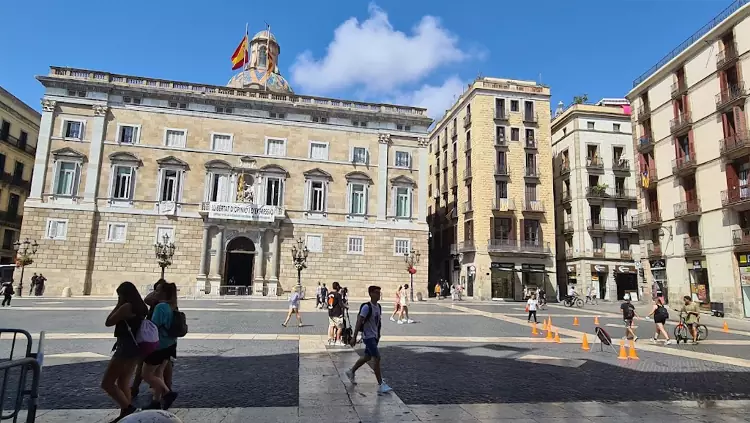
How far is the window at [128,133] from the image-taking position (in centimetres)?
3322

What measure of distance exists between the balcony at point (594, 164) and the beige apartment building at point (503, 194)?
4.08 metres

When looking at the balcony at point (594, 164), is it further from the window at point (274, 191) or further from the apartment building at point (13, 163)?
the apartment building at point (13, 163)

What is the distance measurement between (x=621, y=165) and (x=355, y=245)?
2668 cm

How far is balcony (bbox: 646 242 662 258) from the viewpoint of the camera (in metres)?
30.1

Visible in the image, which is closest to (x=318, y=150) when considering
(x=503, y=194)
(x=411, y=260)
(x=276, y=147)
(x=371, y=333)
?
(x=276, y=147)

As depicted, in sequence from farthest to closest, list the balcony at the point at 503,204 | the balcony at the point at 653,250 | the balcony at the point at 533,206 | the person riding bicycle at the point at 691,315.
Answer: the balcony at the point at 533,206
the balcony at the point at 503,204
the balcony at the point at 653,250
the person riding bicycle at the point at 691,315

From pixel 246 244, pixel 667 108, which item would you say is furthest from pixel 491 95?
pixel 246 244

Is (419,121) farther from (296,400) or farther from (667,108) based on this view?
(296,400)

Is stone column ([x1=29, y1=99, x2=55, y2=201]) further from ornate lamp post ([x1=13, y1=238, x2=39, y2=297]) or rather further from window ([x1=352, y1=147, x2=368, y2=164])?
window ([x1=352, y1=147, x2=368, y2=164])

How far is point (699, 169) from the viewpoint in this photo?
27078 millimetres

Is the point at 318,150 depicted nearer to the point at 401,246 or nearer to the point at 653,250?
the point at 401,246

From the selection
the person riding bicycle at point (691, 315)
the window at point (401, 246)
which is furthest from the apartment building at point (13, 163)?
the person riding bicycle at point (691, 315)

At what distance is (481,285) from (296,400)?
1326 inches

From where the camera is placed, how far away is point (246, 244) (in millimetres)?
34094
